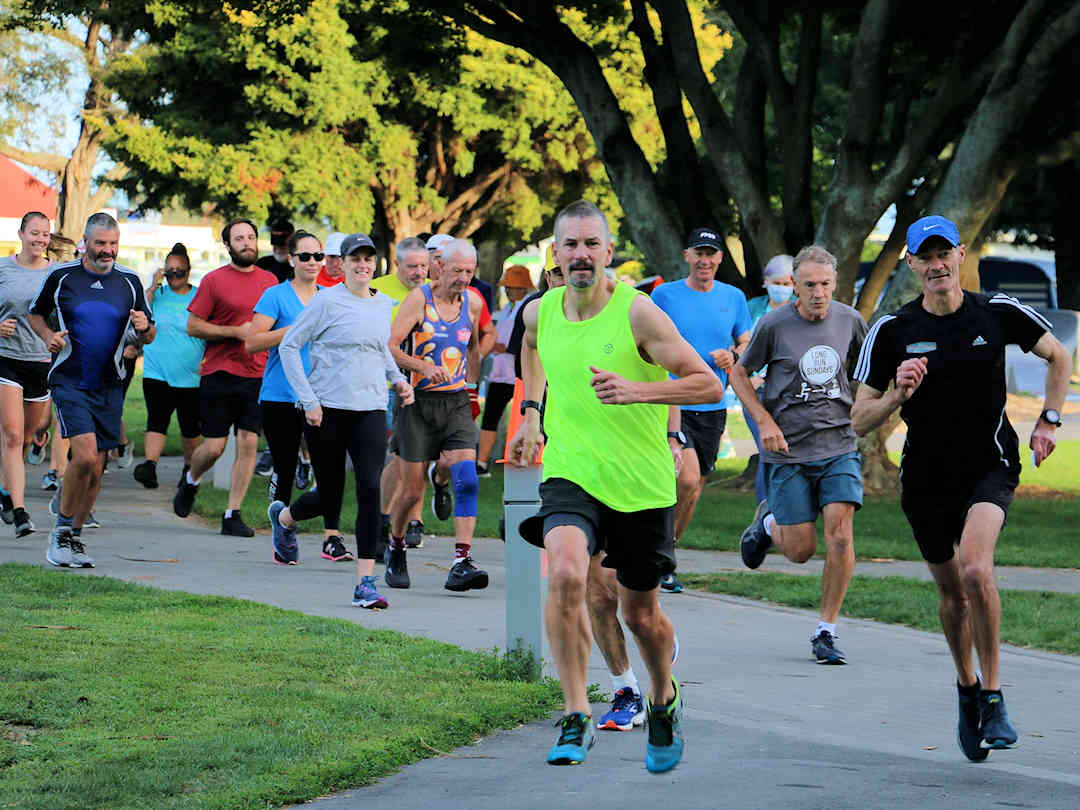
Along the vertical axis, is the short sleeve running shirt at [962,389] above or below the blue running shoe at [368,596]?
above

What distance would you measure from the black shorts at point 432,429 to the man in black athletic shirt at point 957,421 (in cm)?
449

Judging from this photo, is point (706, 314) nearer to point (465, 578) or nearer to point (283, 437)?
point (465, 578)

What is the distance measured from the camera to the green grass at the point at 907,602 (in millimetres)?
9500

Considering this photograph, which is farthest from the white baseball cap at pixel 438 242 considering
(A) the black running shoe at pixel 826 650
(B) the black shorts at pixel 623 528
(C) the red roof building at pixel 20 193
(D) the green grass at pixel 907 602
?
(C) the red roof building at pixel 20 193

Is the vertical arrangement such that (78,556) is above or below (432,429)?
below

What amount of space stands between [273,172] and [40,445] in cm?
1915

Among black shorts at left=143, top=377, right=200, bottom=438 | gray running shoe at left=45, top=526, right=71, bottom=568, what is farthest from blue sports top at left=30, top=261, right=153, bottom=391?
black shorts at left=143, top=377, right=200, bottom=438

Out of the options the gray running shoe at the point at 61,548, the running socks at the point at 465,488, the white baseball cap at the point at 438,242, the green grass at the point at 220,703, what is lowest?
the green grass at the point at 220,703

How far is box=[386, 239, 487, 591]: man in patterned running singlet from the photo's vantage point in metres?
10.8

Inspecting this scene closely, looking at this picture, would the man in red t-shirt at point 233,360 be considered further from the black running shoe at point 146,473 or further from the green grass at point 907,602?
the green grass at point 907,602

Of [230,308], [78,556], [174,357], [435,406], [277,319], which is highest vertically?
[230,308]

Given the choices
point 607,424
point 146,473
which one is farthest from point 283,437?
point 607,424

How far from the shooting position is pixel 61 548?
35.9 ft

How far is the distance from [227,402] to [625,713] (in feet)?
23.2
